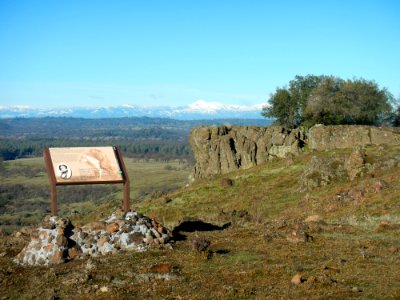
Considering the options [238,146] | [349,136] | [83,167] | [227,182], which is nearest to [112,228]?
[83,167]

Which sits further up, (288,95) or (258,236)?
(288,95)

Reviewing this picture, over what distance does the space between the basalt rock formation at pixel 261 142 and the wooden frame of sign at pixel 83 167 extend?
33.1 metres

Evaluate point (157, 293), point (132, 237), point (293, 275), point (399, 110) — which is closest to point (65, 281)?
point (157, 293)

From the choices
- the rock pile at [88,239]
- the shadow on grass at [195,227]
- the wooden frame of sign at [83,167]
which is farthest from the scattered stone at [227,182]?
the rock pile at [88,239]

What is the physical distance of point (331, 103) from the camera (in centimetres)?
6806

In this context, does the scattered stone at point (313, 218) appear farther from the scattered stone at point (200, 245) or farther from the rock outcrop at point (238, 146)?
the rock outcrop at point (238, 146)

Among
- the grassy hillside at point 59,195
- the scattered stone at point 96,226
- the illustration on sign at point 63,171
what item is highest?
the illustration on sign at point 63,171

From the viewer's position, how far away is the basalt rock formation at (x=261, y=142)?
169 feet

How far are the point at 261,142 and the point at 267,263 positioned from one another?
3940 centimetres

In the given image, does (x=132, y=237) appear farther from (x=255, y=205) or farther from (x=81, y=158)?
(x=255, y=205)

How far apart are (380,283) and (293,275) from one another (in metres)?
2.77

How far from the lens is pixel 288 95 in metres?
76.8

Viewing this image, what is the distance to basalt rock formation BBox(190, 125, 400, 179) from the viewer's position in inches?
2030

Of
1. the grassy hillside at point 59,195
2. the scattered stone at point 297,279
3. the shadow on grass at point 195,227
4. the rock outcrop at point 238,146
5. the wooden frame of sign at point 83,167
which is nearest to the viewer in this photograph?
the scattered stone at point 297,279
